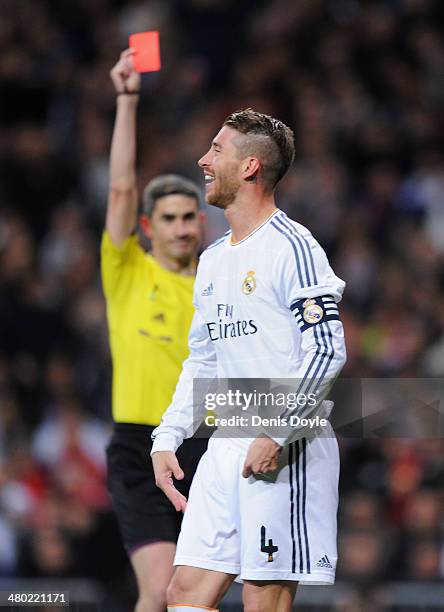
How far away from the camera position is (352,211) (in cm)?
1034

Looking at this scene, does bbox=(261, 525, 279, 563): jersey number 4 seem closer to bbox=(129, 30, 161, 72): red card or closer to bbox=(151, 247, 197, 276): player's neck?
bbox=(151, 247, 197, 276): player's neck

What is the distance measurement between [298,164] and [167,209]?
499cm

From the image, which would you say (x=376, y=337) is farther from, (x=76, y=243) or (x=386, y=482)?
(x=76, y=243)

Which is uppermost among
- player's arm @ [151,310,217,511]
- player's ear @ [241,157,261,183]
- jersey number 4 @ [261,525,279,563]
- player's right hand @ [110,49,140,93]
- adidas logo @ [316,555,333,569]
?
player's right hand @ [110,49,140,93]

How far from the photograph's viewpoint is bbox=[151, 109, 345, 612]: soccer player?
4.02m

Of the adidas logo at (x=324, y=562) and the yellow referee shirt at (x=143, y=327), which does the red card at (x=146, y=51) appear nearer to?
the yellow referee shirt at (x=143, y=327)

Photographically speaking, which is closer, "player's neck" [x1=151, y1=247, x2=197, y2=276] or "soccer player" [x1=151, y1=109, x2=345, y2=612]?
"soccer player" [x1=151, y1=109, x2=345, y2=612]

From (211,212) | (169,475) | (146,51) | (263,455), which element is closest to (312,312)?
(263,455)

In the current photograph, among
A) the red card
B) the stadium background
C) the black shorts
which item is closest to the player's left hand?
the black shorts

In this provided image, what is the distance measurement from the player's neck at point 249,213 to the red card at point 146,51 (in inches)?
50.1

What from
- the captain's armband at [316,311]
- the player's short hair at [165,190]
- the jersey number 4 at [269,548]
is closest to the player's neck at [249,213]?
the captain's armband at [316,311]

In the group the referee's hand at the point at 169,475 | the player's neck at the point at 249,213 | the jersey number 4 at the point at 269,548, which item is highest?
the player's neck at the point at 249,213

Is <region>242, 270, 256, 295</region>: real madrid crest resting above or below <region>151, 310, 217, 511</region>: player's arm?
above

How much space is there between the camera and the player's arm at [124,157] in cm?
565
